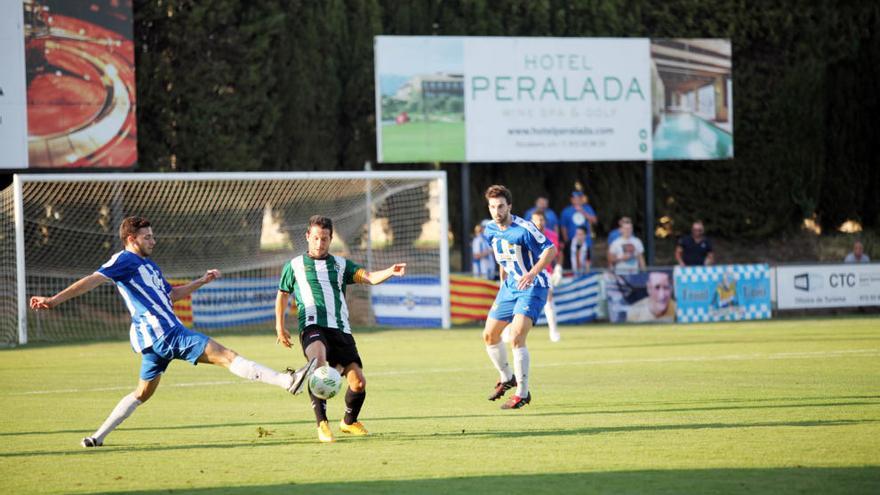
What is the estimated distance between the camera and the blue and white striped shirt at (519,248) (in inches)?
473

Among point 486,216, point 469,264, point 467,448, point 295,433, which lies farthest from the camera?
point 486,216

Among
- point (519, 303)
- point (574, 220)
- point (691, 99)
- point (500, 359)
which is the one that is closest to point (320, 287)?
point (519, 303)

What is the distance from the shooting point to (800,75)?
32219mm

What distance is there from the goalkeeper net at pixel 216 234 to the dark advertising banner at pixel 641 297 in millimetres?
3696

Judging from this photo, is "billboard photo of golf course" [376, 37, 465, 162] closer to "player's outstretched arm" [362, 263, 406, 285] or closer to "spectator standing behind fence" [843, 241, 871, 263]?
"spectator standing behind fence" [843, 241, 871, 263]

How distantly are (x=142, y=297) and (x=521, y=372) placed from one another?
3.86 m

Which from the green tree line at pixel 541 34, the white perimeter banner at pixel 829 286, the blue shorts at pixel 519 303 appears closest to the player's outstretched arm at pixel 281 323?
the blue shorts at pixel 519 303

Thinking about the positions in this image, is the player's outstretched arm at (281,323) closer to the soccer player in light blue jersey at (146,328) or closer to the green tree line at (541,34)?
the soccer player in light blue jersey at (146,328)

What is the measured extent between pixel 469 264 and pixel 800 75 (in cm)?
1086

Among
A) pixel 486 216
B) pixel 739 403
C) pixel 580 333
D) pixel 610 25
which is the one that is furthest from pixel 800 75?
pixel 739 403

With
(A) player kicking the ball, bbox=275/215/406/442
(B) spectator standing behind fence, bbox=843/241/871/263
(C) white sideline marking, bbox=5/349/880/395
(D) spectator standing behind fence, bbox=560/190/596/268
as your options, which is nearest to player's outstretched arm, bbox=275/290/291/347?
(A) player kicking the ball, bbox=275/215/406/442

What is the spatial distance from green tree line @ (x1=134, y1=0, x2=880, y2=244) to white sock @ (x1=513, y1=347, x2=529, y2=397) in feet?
53.8

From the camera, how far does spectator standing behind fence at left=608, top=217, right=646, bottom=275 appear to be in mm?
25297

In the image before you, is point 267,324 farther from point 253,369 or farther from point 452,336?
point 253,369
